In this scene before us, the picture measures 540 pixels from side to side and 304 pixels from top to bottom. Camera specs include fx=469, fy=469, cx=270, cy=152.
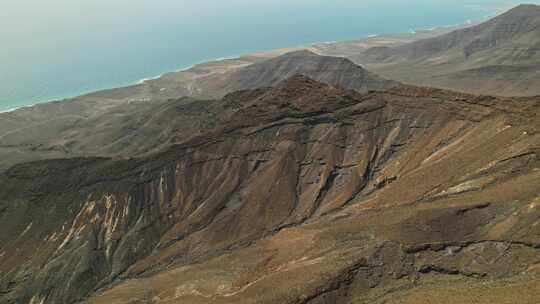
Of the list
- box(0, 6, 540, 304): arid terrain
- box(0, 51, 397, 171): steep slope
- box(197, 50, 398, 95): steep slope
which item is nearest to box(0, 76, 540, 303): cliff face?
box(0, 6, 540, 304): arid terrain

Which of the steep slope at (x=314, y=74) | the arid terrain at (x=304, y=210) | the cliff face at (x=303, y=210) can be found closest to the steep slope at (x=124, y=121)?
the steep slope at (x=314, y=74)

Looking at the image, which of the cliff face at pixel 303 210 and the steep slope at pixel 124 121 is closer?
the cliff face at pixel 303 210

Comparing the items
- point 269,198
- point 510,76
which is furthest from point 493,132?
point 510,76

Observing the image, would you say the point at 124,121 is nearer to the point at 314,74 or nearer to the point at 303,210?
the point at 314,74

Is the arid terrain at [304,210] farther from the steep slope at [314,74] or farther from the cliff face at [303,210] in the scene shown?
the steep slope at [314,74]

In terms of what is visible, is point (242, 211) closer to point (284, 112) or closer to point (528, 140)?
point (284, 112)

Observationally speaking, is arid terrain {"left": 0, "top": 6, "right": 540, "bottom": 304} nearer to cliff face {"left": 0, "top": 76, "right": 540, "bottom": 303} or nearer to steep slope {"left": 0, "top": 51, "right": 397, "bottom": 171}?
cliff face {"left": 0, "top": 76, "right": 540, "bottom": 303}
